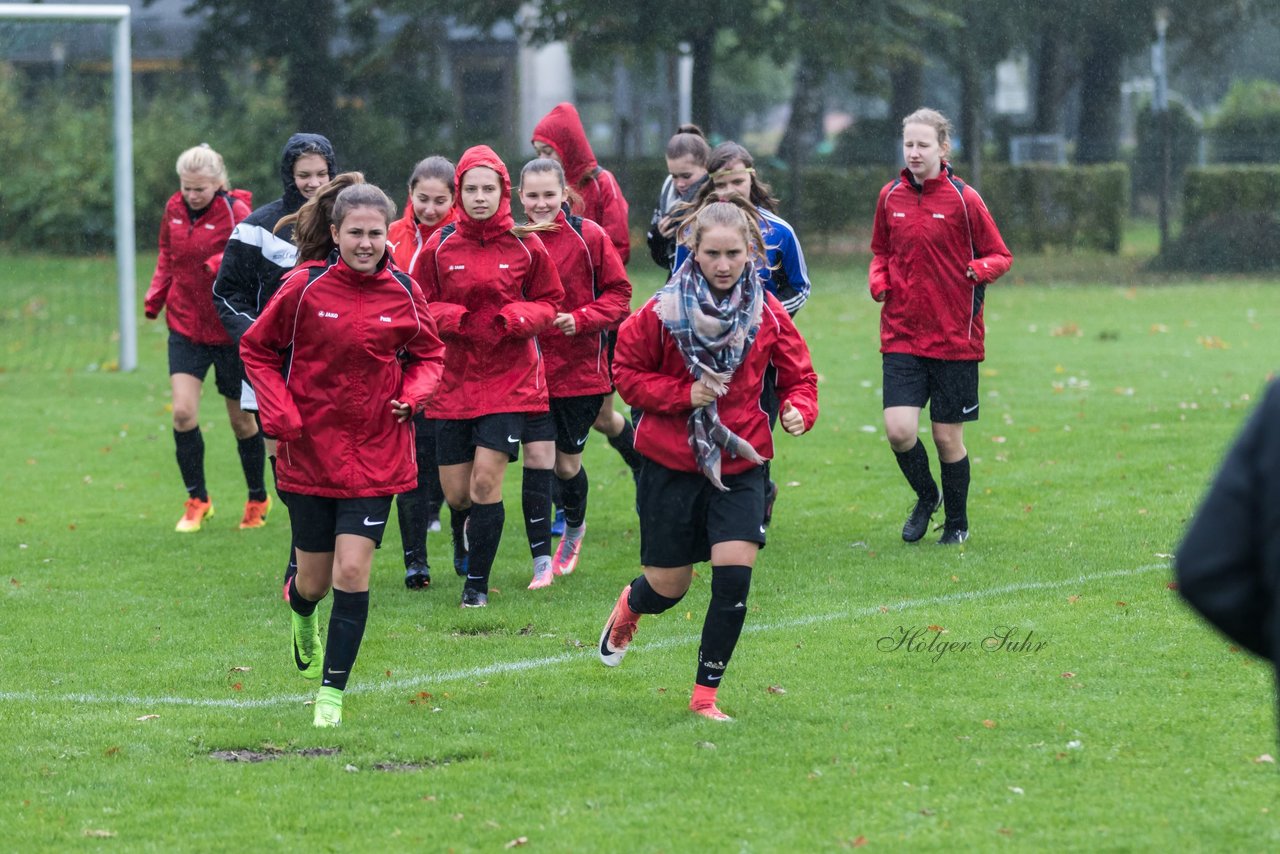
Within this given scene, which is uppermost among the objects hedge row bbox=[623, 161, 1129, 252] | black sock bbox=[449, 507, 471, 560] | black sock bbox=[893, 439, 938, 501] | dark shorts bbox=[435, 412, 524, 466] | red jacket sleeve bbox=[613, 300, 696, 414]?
hedge row bbox=[623, 161, 1129, 252]

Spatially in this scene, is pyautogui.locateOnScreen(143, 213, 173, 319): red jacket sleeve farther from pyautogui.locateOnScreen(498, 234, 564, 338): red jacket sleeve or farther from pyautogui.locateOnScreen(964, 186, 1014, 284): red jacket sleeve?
pyautogui.locateOnScreen(964, 186, 1014, 284): red jacket sleeve

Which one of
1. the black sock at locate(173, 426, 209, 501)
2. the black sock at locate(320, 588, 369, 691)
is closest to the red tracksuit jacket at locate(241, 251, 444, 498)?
the black sock at locate(320, 588, 369, 691)

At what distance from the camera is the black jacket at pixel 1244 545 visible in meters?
2.73

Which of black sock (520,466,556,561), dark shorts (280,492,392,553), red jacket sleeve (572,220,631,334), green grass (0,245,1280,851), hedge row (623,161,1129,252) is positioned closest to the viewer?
green grass (0,245,1280,851)

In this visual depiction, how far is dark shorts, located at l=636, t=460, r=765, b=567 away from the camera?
229 inches

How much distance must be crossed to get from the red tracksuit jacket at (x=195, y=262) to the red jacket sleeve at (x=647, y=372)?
423 cm

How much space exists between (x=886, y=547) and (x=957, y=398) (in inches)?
34.1

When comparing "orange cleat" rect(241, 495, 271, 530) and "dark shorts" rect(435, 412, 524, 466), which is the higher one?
"dark shorts" rect(435, 412, 524, 466)

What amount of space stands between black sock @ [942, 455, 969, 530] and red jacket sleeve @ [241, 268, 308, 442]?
13.3ft

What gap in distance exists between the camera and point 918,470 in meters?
9.13

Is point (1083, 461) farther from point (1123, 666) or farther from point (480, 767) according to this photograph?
point (480, 767)

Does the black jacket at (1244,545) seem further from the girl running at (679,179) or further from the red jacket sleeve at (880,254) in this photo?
the red jacket sleeve at (880,254)

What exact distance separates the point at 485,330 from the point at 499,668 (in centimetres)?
168

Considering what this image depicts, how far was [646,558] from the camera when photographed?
19.8 ft
